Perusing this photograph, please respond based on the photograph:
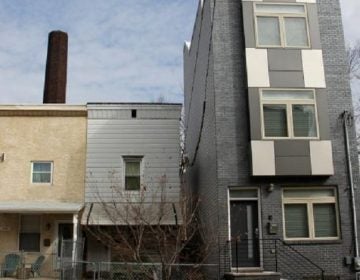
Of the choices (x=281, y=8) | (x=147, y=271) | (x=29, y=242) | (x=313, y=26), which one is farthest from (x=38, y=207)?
(x=313, y=26)

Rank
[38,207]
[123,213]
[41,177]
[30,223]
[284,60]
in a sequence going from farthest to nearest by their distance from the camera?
[41,177] < [30,223] < [123,213] < [38,207] < [284,60]

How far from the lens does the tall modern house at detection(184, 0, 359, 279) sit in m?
14.2

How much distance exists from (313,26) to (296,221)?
19.2ft

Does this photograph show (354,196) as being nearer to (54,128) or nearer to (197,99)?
(197,99)

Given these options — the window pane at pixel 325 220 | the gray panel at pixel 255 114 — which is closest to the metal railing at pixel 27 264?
the gray panel at pixel 255 114

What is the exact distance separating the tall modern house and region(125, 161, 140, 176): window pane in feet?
13.2

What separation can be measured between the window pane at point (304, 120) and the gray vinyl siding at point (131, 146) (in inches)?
216

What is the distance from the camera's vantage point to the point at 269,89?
590 inches

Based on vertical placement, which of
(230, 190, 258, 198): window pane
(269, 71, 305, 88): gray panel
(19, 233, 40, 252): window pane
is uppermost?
(269, 71, 305, 88): gray panel

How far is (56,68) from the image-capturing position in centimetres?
2522

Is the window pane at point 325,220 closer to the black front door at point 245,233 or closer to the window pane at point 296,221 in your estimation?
the window pane at point 296,221

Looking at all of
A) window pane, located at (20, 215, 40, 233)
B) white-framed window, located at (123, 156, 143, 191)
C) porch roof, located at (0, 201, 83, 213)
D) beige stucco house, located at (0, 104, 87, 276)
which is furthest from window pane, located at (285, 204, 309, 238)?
window pane, located at (20, 215, 40, 233)

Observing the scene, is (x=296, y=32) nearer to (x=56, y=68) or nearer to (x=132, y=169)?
(x=132, y=169)

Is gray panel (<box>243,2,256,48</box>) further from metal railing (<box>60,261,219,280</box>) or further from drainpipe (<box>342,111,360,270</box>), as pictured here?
metal railing (<box>60,261,219,280</box>)
